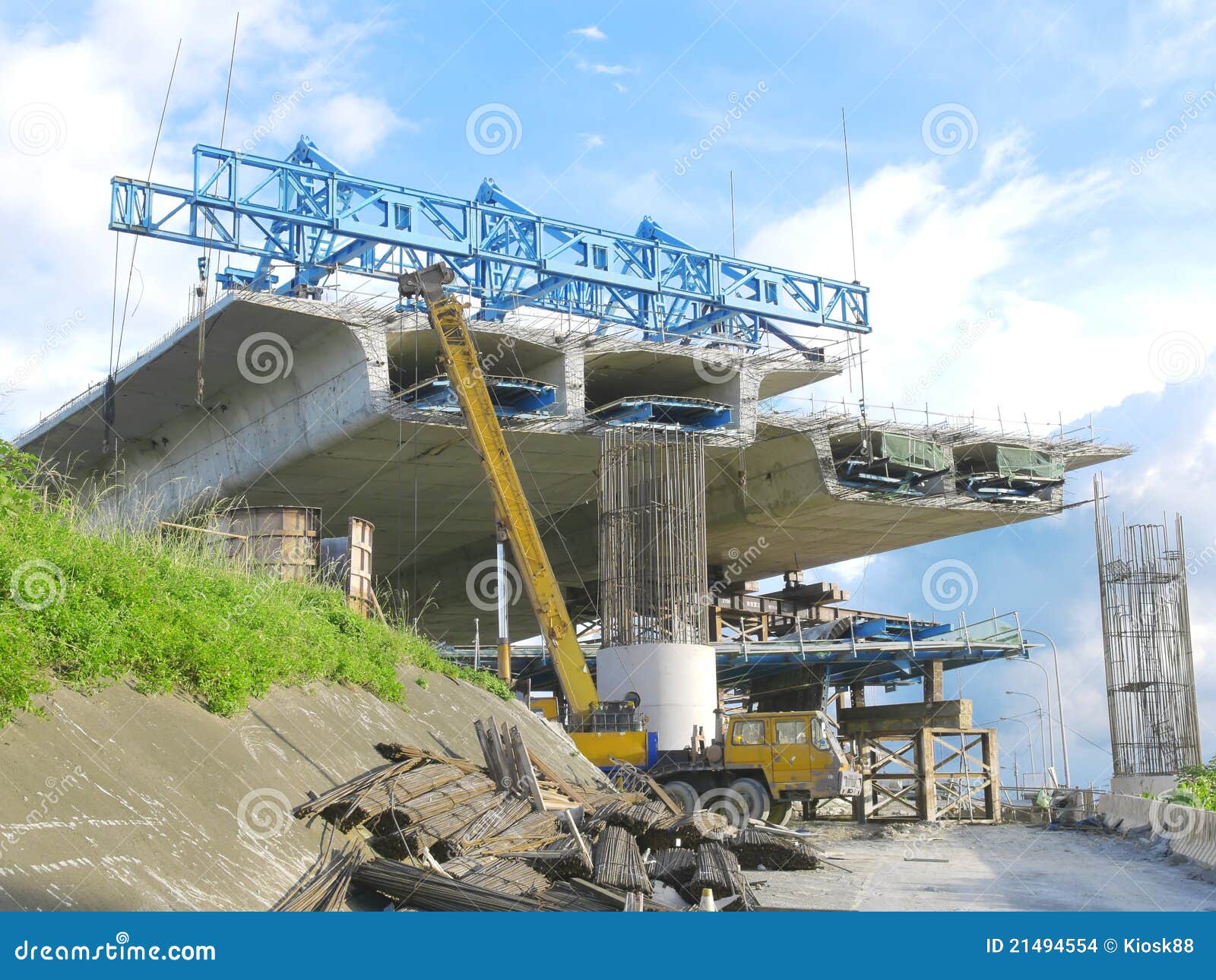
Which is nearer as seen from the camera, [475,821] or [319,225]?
[475,821]

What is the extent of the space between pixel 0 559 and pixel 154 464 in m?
33.0

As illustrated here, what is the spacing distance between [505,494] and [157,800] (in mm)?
20381

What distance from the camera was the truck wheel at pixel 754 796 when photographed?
2198 centimetres

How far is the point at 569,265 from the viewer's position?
45.0 meters

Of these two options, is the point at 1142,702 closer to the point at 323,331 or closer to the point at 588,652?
the point at 588,652

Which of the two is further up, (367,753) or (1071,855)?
(367,753)

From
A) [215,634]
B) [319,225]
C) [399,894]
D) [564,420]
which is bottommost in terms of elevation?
[399,894]

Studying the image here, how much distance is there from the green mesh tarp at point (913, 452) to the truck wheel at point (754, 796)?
2156 centimetres

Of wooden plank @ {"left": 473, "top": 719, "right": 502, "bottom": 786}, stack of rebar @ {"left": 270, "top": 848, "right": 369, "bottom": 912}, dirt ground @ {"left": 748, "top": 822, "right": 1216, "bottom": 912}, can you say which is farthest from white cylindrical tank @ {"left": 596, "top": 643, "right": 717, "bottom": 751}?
stack of rebar @ {"left": 270, "top": 848, "right": 369, "bottom": 912}

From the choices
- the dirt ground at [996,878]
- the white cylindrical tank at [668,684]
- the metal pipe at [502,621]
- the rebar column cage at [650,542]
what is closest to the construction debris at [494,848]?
the dirt ground at [996,878]

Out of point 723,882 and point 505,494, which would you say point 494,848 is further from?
point 505,494

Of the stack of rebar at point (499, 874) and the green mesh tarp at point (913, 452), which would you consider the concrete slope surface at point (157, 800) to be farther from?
the green mesh tarp at point (913, 452)

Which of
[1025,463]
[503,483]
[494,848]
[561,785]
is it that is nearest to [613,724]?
[503,483]

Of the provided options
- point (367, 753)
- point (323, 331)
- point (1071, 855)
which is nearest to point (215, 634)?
point (367, 753)
